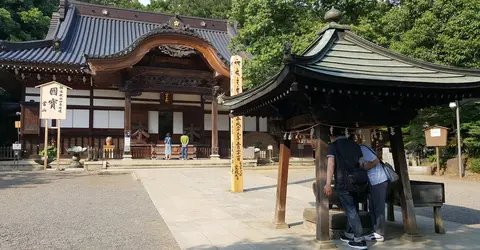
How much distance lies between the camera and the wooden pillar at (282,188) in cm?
555

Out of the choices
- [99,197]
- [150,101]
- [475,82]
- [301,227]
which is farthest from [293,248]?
[150,101]

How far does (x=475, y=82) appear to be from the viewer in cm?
453

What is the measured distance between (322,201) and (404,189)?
4.16 feet

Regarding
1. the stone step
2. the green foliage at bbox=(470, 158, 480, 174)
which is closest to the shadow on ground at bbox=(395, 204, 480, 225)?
the stone step

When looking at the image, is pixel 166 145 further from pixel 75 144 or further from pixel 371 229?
pixel 371 229

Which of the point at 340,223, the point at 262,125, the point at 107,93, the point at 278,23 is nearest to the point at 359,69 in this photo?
the point at 340,223

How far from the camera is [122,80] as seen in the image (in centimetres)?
1677

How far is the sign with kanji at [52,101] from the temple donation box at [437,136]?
47.9 ft

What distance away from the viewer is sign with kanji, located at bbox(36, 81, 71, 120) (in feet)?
46.9

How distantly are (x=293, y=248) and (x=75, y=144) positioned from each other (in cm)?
1556

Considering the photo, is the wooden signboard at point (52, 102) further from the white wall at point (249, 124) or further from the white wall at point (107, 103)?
the white wall at point (249, 124)

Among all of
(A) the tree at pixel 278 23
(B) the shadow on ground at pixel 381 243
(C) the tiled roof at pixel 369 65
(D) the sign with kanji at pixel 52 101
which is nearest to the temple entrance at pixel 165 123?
(D) the sign with kanji at pixel 52 101

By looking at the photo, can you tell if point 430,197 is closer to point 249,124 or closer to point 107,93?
point 249,124

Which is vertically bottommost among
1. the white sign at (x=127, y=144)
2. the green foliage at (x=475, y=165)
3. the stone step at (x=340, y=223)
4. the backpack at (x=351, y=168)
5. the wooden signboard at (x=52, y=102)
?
the stone step at (x=340, y=223)
